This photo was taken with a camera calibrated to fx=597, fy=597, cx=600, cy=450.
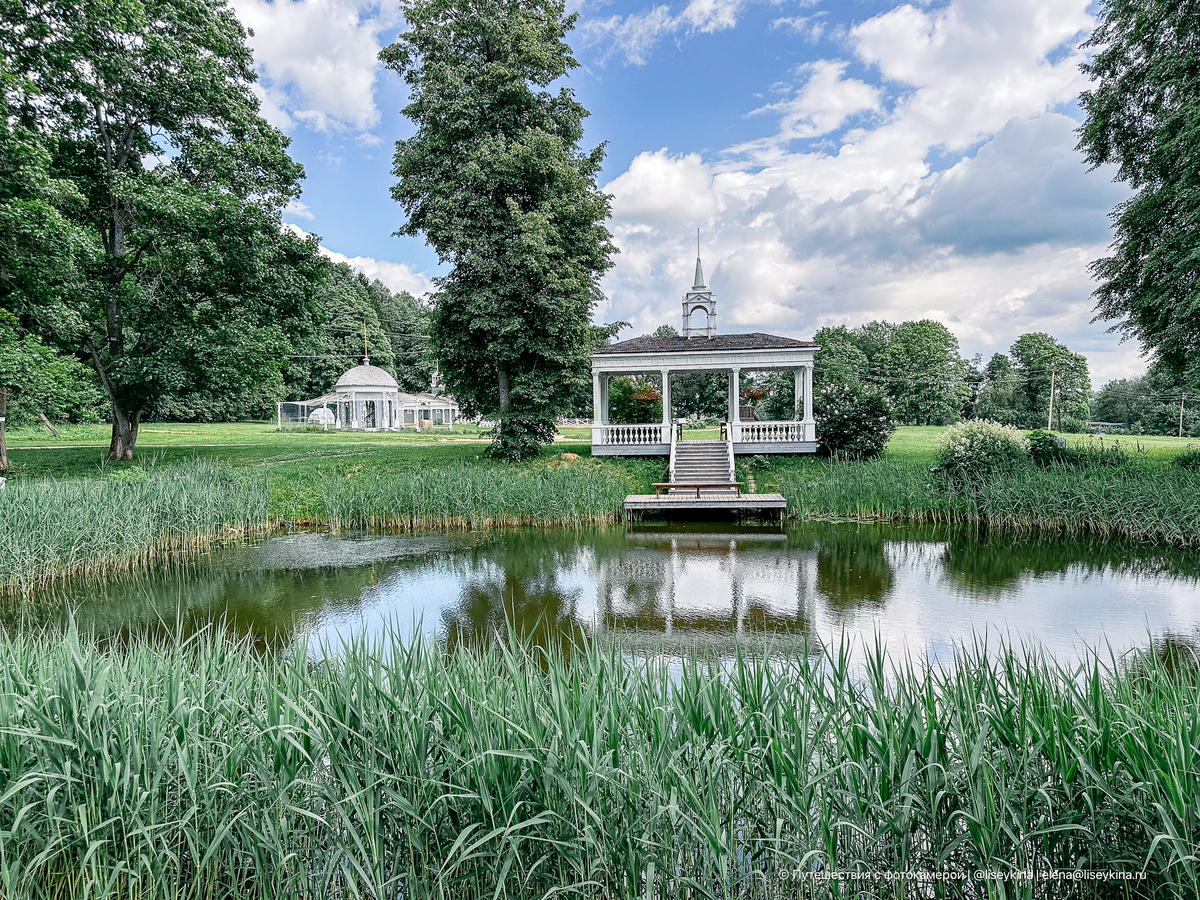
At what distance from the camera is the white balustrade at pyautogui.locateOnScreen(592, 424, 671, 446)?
2067cm

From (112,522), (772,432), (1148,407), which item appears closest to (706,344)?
(772,432)

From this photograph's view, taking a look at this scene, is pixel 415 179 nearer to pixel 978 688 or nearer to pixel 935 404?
pixel 978 688

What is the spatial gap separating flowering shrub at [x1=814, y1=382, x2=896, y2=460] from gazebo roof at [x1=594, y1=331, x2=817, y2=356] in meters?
2.31

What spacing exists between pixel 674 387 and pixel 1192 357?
87.7 feet

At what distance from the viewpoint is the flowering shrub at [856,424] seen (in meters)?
19.1

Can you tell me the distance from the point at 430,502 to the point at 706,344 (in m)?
12.1

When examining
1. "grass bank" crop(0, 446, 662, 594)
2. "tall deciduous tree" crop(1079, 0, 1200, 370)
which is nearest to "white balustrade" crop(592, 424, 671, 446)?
"grass bank" crop(0, 446, 662, 594)

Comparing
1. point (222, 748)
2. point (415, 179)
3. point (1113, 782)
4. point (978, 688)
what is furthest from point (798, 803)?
point (415, 179)

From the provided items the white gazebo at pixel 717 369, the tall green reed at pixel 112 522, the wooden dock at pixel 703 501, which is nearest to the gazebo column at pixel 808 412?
the white gazebo at pixel 717 369

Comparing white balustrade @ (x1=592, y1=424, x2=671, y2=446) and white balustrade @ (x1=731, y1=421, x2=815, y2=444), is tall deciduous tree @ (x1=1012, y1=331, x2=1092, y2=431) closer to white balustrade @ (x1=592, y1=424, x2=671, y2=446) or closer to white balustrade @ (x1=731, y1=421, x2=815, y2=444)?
white balustrade @ (x1=731, y1=421, x2=815, y2=444)

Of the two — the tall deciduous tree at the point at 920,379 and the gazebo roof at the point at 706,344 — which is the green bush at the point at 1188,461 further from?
the tall deciduous tree at the point at 920,379

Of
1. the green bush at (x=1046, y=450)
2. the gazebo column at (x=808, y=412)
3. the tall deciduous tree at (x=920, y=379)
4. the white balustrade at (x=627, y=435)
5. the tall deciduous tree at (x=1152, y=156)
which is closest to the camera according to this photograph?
the tall deciduous tree at (x=1152, y=156)

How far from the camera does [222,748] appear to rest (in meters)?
2.59

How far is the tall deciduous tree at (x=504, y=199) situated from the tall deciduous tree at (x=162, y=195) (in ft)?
14.9
